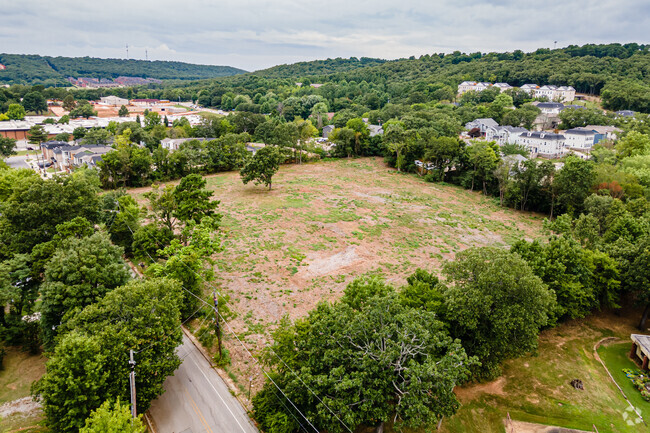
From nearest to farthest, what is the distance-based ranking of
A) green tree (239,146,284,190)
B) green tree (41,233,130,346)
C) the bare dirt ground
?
green tree (41,233,130,346) < the bare dirt ground < green tree (239,146,284,190)

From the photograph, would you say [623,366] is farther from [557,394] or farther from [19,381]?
[19,381]

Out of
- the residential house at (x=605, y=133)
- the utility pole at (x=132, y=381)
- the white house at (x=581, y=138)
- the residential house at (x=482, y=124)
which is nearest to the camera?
the utility pole at (x=132, y=381)

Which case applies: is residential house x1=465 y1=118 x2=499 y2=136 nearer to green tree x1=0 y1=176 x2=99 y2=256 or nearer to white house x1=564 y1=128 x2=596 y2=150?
white house x1=564 y1=128 x2=596 y2=150

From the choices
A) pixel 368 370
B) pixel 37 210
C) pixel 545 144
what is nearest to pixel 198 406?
pixel 368 370

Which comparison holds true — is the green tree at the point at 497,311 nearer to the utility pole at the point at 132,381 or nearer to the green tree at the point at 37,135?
the utility pole at the point at 132,381

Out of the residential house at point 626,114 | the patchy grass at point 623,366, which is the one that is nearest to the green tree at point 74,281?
the patchy grass at point 623,366

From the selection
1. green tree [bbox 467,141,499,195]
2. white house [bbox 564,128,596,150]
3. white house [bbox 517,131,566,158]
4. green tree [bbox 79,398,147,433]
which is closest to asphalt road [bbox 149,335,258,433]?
green tree [bbox 79,398,147,433]

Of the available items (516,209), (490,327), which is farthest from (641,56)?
(490,327)
